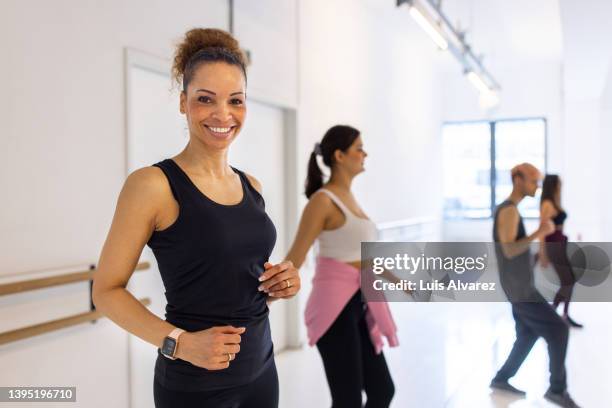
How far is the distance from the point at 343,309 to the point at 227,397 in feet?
3.77

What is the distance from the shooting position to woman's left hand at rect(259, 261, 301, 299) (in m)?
1.26

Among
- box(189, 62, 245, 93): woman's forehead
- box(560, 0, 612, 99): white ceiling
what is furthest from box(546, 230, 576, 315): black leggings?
box(189, 62, 245, 93): woman's forehead

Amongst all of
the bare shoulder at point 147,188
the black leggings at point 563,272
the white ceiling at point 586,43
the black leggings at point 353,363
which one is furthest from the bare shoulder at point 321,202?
the white ceiling at point 586,43

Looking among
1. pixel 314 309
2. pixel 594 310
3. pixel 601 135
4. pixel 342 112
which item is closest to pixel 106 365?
pixel 314 309

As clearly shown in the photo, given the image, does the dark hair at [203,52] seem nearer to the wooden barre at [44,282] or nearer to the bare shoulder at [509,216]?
the wooden barre at [44,282]

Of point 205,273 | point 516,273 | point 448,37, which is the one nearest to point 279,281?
point 205,273

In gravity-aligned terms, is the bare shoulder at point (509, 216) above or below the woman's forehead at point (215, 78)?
below

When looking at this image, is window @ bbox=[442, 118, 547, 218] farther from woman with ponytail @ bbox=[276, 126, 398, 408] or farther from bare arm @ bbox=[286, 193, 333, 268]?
bare arm @ bbox=[286, 193, 333, 268]

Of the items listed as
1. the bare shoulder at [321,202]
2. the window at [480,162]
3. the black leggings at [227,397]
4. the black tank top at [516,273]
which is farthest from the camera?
the window at [480,162]

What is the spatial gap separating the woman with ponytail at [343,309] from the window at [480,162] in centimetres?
750

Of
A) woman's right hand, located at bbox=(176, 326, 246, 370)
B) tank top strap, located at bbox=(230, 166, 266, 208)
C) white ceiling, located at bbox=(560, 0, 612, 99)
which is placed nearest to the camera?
woman's right hand, located at bbox=(176, 326, 246, 370)

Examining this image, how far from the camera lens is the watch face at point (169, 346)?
1109mm

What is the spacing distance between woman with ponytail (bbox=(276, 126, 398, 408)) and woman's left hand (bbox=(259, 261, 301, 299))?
958 mm

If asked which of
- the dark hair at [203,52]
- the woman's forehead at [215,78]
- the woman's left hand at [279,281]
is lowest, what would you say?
the woman's left hand at [279,281]
